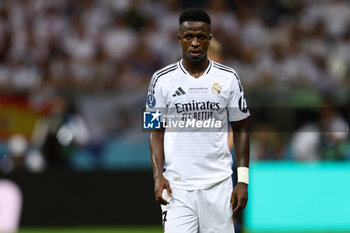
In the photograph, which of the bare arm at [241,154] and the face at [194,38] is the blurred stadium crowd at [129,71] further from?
the face at [194,38]

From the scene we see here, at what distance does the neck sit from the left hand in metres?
0.83

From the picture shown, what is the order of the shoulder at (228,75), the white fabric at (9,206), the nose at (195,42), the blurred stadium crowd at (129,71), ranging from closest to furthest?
the nose at (195,42) < the shoulder at (228,75) < the white fabric at (9,206) < the blurred stadium crowd at (129,71)

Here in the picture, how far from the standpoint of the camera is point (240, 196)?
5.09 m

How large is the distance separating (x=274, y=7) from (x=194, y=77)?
29.8 feet

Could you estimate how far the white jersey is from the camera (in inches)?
203

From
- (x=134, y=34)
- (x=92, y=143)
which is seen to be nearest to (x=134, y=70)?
(x=134, y=34)

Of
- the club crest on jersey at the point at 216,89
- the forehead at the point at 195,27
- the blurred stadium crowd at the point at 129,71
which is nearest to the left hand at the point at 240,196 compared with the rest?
the club crest on jersey at the point at 216,89

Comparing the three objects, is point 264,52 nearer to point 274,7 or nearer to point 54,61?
point 274,7

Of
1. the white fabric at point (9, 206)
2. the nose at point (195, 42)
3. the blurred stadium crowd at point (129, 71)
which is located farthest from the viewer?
the blurred stadium crowd at point (129, 71)

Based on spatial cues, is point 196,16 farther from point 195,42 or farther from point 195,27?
point 195,42

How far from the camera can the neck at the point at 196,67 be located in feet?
17.2

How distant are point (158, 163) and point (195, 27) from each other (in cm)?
96

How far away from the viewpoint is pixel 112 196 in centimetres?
1094

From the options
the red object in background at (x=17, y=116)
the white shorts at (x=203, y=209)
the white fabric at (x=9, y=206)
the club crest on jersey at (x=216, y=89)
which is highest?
the club crest on jersey at (x=216, y=89)
